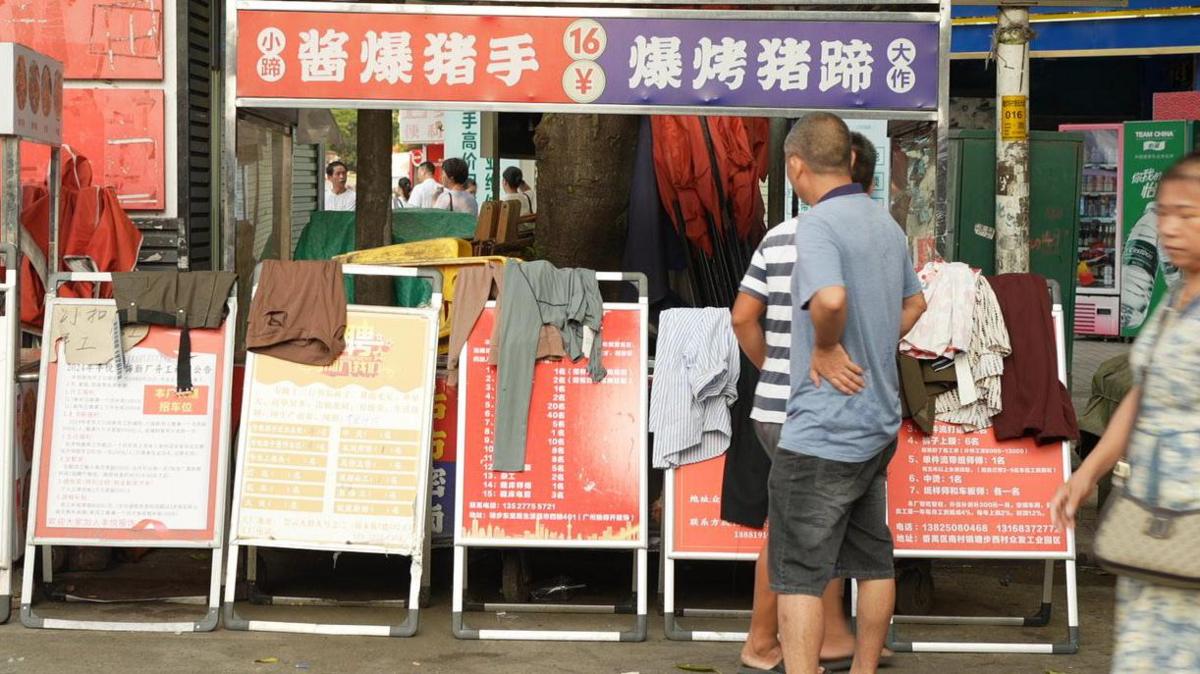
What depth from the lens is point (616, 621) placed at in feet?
21.2

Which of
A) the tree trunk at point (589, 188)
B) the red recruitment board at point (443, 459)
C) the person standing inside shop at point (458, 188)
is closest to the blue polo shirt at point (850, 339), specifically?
the red recruitment board at point (443, 459)

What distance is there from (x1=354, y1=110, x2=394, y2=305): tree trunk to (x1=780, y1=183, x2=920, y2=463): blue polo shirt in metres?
4.55

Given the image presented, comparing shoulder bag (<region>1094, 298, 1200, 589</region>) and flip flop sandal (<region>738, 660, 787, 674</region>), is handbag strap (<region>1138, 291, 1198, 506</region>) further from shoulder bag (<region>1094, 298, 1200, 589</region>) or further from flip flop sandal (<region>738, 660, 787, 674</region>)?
flip flop sandal (<region>738, 660, 787, 674</region>)

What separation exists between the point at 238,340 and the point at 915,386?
3.27 m

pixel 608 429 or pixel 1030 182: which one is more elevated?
pixel 1030 182

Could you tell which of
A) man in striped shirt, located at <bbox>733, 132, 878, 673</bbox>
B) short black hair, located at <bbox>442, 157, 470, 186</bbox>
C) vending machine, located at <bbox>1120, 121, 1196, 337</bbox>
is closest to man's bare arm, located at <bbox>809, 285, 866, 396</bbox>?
man in striped shirt, located at <bbox>733, 132, 878, 673</bbox>

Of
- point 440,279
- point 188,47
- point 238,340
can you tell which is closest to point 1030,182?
point 440,279

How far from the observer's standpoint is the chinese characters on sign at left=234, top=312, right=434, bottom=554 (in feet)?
20.0

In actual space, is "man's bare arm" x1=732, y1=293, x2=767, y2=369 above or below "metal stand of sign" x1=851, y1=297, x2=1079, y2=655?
above

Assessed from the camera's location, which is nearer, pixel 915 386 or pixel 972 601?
pixel 915 386

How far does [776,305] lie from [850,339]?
400 millimetres

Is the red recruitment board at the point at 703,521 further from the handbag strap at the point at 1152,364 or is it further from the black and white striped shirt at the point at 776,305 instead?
the handbag strap at the point at 1152,364

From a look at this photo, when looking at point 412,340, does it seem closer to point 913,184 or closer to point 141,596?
point 141,596

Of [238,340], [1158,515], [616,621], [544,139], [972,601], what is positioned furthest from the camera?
[544,139]
